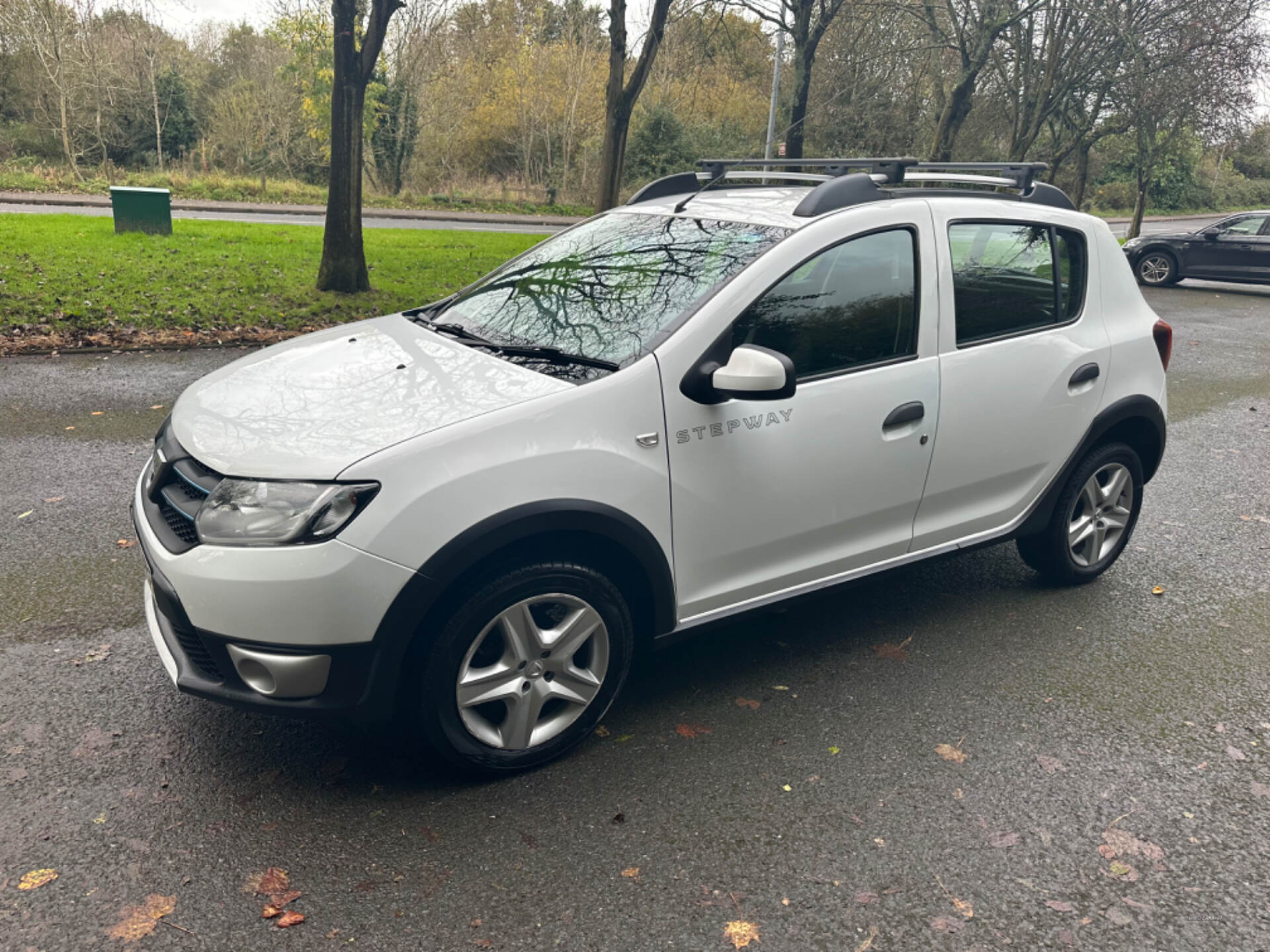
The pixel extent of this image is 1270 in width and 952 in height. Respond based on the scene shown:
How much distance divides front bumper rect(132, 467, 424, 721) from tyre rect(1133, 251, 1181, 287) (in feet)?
64.9

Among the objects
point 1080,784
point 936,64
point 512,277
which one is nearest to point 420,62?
point 936,64

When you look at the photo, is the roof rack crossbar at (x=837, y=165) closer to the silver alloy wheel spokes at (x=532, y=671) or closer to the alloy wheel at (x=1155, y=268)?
the silver alloy wheel spokes at (x=532, y=671)

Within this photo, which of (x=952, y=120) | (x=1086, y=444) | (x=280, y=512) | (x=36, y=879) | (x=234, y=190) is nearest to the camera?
(x=36, y=879)

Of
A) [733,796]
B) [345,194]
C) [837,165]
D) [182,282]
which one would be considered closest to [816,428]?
[733,796]

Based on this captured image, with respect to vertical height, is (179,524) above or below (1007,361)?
below

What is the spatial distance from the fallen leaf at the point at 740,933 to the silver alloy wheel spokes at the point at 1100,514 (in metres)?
2.78

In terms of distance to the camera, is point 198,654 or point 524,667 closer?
point 198,654

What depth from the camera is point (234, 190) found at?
28.7 meters

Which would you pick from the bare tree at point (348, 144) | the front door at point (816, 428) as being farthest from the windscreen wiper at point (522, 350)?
the bare tree at point (348, 144)

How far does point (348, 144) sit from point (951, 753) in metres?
10.3

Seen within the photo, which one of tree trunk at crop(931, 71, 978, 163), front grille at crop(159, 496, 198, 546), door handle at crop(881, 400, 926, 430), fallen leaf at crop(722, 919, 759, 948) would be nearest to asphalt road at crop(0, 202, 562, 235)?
tree trunk at crop(931, 71, 978, 163)

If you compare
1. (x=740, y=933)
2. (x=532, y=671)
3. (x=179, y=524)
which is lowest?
(x=740, y=933)

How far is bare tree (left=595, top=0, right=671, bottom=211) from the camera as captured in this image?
50.3 ft

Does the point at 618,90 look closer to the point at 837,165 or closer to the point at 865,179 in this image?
the point at 837,165
